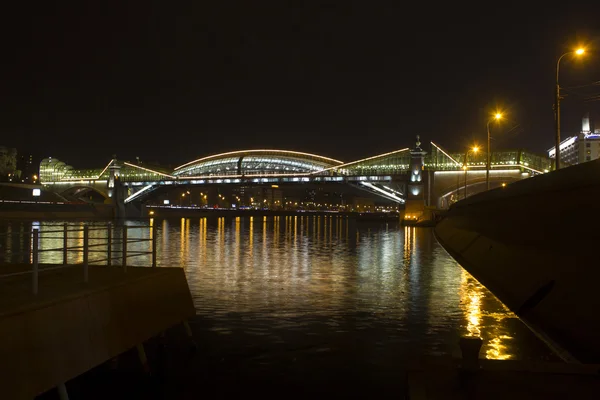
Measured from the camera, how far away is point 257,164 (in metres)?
162

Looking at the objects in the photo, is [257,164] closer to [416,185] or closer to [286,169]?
[286,169]

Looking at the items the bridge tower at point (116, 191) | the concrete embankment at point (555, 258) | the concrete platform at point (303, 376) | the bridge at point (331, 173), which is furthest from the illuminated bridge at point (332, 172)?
the concrete platform at point (303, 376)

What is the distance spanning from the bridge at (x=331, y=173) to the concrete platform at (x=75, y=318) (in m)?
51.5

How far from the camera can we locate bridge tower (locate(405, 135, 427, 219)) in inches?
Answer: 3931

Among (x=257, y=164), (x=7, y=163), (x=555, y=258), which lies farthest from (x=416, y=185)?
(x=7, y=163)

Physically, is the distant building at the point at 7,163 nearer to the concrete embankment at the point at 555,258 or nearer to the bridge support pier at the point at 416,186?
the bridge support pier at the point at 416,186

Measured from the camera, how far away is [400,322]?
44.4 feet

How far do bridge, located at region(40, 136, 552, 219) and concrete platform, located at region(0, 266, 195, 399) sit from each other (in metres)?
51.5

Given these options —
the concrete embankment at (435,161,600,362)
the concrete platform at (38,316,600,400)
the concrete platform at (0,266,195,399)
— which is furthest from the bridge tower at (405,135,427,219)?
the concrete platform at (0,266,195,399)

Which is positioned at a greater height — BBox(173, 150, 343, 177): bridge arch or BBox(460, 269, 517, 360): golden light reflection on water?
BBox(173, 150, 343, 177): bridge arch

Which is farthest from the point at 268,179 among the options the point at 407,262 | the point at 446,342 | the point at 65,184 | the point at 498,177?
the point at 446,342

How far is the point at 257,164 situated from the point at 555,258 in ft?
494

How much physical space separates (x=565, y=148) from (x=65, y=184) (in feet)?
508

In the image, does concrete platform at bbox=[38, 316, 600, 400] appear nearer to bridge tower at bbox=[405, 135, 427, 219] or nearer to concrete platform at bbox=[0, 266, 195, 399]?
concrete platform at bbox=[0, 266, 195, 399]
